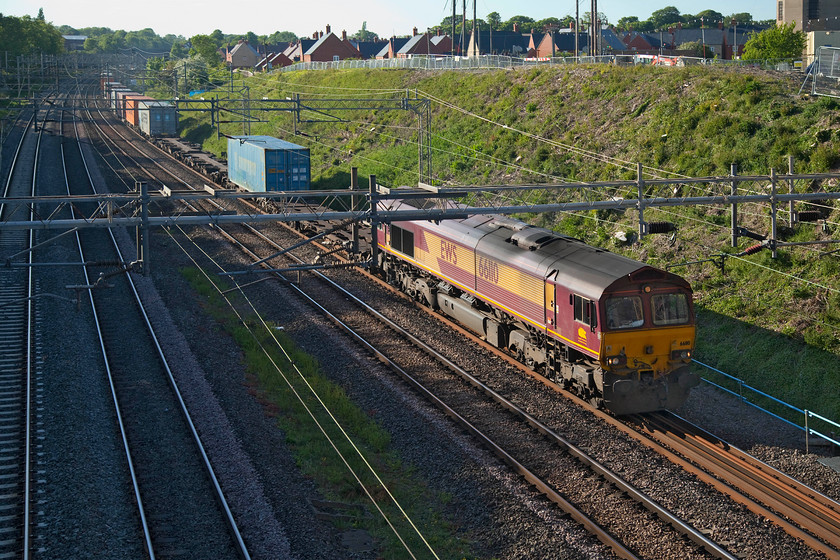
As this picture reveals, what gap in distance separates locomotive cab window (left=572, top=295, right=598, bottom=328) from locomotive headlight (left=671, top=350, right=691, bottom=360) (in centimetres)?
208

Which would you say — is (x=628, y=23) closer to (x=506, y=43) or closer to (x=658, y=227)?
(x=506, y=43)

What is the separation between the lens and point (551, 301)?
64.0ft

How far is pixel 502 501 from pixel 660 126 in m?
24.7

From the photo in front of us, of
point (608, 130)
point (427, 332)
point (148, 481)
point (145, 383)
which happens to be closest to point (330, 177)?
point (608, 130)

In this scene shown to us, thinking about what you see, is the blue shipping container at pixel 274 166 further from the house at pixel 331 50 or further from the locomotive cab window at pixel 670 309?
the house at pixel 331 50

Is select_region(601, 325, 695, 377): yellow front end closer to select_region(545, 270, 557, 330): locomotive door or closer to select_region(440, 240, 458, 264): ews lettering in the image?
select_region(545, 270, 557, 330): locomotive door

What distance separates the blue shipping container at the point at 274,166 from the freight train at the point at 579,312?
18.3 meters

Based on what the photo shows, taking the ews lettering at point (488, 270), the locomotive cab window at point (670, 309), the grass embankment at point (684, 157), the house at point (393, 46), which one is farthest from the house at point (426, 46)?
the locomotive cab window at point (670, 309)

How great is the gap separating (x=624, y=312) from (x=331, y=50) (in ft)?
342

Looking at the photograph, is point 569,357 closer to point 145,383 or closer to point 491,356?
point 491,356

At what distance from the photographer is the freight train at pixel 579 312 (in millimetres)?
17781

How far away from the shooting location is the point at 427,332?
24.7m

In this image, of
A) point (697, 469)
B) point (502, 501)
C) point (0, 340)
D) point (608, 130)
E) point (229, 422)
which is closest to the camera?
point (502, 501)

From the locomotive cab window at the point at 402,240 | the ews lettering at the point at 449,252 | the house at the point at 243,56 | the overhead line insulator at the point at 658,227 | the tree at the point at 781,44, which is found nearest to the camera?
the overhead line insulator at the point at 658,227
